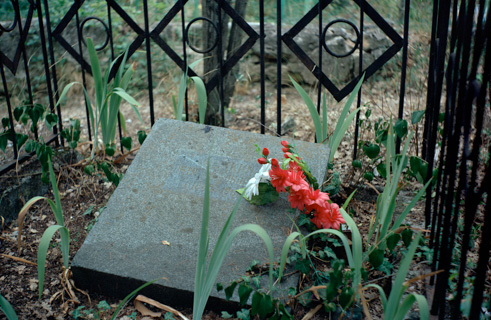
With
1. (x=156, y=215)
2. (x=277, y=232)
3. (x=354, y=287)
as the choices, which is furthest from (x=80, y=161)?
(x=354, y=287)

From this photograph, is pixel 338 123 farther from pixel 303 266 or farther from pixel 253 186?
pixel 303 266

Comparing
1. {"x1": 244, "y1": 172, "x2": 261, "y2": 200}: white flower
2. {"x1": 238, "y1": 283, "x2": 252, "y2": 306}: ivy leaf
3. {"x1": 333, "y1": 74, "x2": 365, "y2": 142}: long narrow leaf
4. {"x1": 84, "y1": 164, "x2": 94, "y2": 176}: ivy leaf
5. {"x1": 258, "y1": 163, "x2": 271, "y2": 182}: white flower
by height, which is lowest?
{"x1": 238, "y1": 283, "x2": 252, "y2": 306}: ivy leaf

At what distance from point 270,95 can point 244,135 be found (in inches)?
88.3

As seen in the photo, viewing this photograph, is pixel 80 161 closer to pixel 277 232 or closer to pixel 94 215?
pixel 94 215

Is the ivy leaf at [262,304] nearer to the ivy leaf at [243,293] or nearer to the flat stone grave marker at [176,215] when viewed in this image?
the ivy leaf at [243,293]

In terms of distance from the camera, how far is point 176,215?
232 cm

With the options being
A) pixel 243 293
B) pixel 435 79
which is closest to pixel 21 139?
pixel 243 293

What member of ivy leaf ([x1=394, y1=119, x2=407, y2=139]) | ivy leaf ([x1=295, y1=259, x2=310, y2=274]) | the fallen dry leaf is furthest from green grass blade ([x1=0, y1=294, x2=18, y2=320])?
ivy leaf ([x1=394, y1=119, x2=407, y2=139])

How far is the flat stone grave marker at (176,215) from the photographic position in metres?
2.09

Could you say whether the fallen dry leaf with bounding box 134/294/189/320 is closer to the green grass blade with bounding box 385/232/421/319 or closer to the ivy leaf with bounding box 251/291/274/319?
the ivy leaf with bounding box 251/291/274/319

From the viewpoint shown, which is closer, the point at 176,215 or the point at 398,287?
the point at 398,287

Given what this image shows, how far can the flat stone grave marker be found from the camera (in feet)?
6.84

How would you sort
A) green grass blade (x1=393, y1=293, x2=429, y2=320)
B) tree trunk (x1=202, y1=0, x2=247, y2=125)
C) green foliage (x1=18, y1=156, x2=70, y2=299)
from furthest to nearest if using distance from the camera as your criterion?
tree trunk (x1=202, y1=0, x2=247, y2=125) < green foliage (x1=18, y1=156, x2=70, y2=299) < green grass blade (x1=393, y1=293, x2=429, y2=320)

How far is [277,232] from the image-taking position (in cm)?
222
